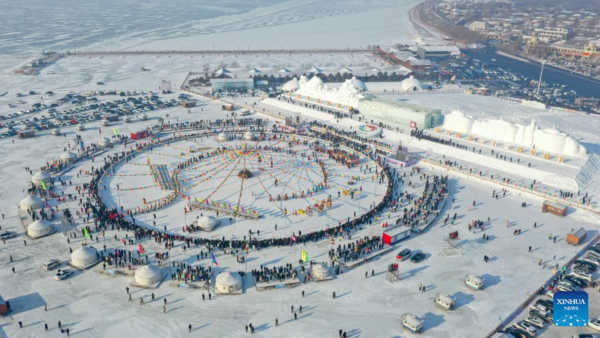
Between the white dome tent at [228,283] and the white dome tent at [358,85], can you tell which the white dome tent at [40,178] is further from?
the white dome tent at [358,85]

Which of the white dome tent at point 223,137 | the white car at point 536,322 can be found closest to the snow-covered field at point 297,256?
the white dome tent at point 223,137

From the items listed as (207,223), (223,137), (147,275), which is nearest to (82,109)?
(223,137)

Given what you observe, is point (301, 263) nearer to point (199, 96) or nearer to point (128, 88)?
point (199, 96)

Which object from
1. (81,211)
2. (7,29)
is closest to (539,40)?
(81,211)

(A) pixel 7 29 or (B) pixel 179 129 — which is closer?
(B) pixel 179 129

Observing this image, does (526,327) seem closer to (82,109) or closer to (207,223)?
(207,223)
